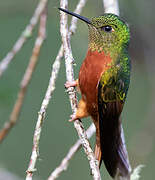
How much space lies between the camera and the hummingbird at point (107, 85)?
3666mm

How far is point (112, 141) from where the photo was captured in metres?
3.74

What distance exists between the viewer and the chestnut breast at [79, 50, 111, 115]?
363 centimetres

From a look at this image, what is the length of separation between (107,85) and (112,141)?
1.54 feet

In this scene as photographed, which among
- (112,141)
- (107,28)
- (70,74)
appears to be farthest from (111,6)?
(112,141)

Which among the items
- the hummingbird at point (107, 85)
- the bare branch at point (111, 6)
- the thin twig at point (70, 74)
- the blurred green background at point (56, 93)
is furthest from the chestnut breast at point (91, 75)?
the blurred green background at point (56, 93)

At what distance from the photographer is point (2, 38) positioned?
6875 millimetres

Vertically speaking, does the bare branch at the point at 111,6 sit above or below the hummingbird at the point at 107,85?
above

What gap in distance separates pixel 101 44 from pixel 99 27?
0.14 m

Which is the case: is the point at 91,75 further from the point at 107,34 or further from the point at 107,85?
the point at 107,34

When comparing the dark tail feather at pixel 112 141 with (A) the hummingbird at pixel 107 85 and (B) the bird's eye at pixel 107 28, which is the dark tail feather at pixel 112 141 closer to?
(A) the hummingbird at pixel 107 85

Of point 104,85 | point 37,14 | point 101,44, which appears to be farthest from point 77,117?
point 37,14

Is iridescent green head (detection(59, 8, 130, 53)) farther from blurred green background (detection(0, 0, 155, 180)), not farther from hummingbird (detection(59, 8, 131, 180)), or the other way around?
blurred green background (detection(0, 0, 155, 180))

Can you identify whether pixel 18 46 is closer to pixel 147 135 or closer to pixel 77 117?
pixel 77 117

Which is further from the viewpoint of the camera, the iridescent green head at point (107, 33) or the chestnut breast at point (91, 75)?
the iridescent green head at point (107, 33)
